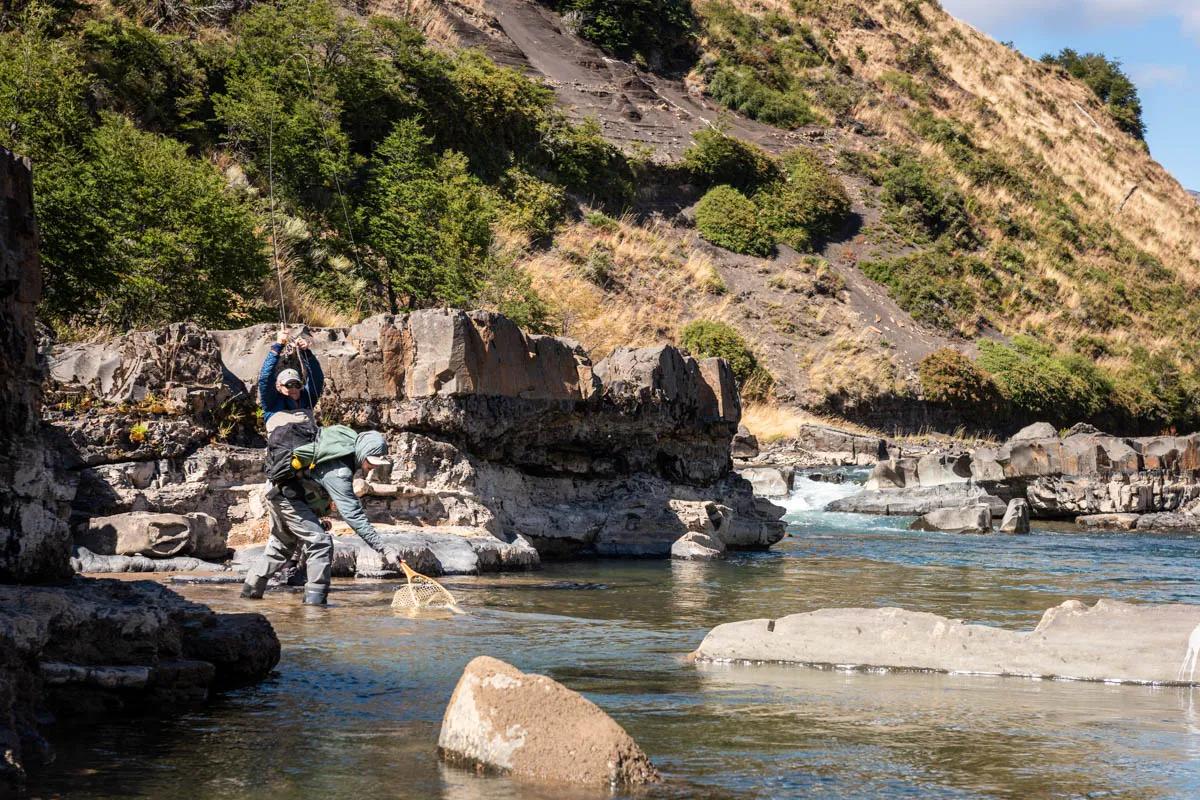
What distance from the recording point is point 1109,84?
260ft

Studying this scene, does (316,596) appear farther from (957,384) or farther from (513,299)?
(957,384)

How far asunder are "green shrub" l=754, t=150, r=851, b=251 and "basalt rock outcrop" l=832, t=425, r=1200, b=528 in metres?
21.9

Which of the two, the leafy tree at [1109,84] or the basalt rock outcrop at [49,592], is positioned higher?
the leafy tree at [1109,84]

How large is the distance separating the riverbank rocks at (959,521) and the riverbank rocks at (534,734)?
17.3 m

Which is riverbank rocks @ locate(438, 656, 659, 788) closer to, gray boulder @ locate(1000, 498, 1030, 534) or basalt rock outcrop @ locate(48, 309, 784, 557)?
basalt rock outcrop @ locate(48, 309, 784, 557)

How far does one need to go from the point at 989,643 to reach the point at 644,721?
2548 millimetres

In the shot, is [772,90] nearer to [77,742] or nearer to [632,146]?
[632,146]

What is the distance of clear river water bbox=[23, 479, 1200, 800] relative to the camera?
4602 millimetres

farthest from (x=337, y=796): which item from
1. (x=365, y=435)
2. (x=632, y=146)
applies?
(x=632, y=146)

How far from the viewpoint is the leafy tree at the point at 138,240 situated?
16.5 m

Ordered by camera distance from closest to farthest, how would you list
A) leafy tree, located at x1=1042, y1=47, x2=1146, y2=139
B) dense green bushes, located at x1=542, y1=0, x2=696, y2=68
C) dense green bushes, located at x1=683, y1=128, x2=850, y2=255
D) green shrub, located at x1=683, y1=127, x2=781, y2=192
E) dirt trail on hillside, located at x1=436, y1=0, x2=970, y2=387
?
dirt trail on hillside, located at x1=436, y1=0, x2=970, y2=387, dense green bushes, located at x1=683, y1=128, x2=850, y2=255, green shrub, located at x1=683, y1=127, x2=781, y2=192, dense green bushes, located at x1=542, y1=0, x2=696, y2=68, leafy tree, located at x1=1042, y1=47, x2=1146, y2=139

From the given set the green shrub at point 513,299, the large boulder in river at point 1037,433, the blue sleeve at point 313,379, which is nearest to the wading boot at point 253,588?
the blue sleeve at point 313,379

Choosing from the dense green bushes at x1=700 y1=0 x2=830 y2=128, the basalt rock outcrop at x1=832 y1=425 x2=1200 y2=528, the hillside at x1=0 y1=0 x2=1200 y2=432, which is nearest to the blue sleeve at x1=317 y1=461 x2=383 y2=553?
the hillside at x1=0 y1=0 x2=1200 y2=432

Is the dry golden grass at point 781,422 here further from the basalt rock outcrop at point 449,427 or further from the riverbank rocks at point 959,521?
the basalt rock outcrop at point 449,427
